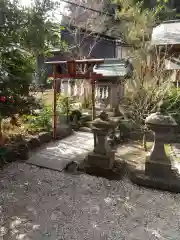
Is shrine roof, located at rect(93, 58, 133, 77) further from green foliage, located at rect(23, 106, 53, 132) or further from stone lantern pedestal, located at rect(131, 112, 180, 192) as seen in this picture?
stone lantern pedestal, located at rect(131, 112, 180, 192)

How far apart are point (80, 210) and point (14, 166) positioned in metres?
1.80

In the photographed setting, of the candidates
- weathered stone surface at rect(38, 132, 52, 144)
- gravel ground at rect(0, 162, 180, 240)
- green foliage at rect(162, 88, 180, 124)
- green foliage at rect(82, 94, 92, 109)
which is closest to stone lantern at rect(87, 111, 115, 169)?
gravel ground at rect(0, 162, 180, 240)

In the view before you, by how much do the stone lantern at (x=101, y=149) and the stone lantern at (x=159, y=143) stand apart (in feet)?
2.14

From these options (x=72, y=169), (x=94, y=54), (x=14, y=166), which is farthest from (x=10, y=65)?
(x=94, y=54)

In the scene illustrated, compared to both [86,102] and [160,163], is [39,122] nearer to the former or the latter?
[86,102]

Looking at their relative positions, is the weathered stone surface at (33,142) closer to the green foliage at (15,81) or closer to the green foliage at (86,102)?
the green foliage at (15,81)

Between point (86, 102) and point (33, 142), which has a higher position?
point (86, 102)

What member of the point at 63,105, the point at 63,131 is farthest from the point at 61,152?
the point at 63,105

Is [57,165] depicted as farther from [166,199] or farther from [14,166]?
[166,199]

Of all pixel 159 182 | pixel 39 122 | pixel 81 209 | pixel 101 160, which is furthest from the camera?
pixel 39 122

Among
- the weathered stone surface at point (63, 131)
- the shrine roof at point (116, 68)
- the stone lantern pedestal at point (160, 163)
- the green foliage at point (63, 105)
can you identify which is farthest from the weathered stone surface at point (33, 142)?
the shrine roof at point (116, 68)

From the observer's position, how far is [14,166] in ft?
12.2

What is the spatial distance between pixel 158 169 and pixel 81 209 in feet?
4.49

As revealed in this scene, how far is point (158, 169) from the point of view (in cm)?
308
